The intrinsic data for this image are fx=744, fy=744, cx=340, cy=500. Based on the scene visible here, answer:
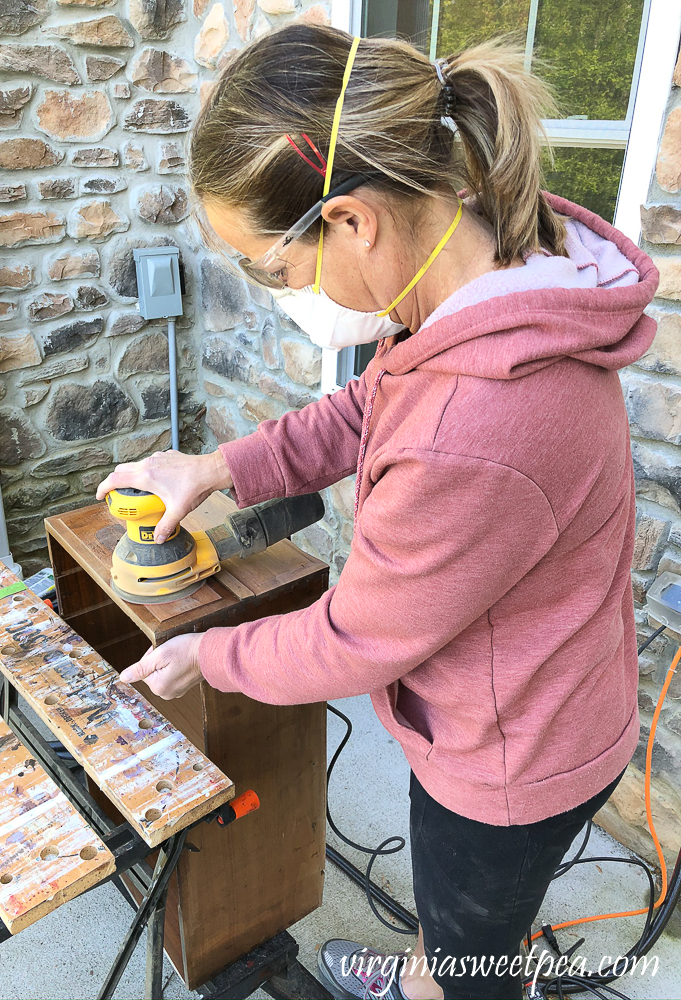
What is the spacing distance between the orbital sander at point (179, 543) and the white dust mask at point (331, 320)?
0.32 m

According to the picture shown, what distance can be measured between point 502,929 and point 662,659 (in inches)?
32.9

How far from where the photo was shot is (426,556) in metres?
0.75

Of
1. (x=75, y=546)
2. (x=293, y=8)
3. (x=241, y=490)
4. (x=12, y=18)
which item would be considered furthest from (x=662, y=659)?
(x=12, y=18)

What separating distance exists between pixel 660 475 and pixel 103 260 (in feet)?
6.53

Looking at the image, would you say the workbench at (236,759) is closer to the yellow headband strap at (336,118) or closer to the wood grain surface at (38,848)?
the wood grain surface at (38,848)

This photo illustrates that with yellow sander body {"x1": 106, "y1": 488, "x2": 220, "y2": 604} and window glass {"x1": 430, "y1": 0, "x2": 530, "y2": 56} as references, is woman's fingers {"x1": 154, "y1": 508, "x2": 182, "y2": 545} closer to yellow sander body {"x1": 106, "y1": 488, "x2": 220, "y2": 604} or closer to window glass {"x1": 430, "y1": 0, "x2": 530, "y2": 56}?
yellow sander body {"x1": 106, "y1": 488, "x2": 220, "y2": 604}

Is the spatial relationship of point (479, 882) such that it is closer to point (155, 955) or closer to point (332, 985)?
point (155, 955)

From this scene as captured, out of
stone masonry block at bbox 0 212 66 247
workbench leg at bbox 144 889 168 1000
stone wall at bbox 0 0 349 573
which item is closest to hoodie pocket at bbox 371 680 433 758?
workbench leg at bbox 144 889 168 1000

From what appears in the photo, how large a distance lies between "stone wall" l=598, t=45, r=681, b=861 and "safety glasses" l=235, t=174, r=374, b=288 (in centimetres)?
91

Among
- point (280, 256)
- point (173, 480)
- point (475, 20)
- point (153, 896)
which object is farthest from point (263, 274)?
point (475, 20)

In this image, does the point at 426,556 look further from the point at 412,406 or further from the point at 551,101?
the point at 551,101

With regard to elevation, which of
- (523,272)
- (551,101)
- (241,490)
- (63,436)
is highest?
(551,101)

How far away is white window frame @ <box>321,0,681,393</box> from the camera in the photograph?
1.39 m

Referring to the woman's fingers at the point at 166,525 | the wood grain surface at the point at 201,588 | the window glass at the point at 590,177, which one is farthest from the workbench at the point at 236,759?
the window glass at the point at 590,177
